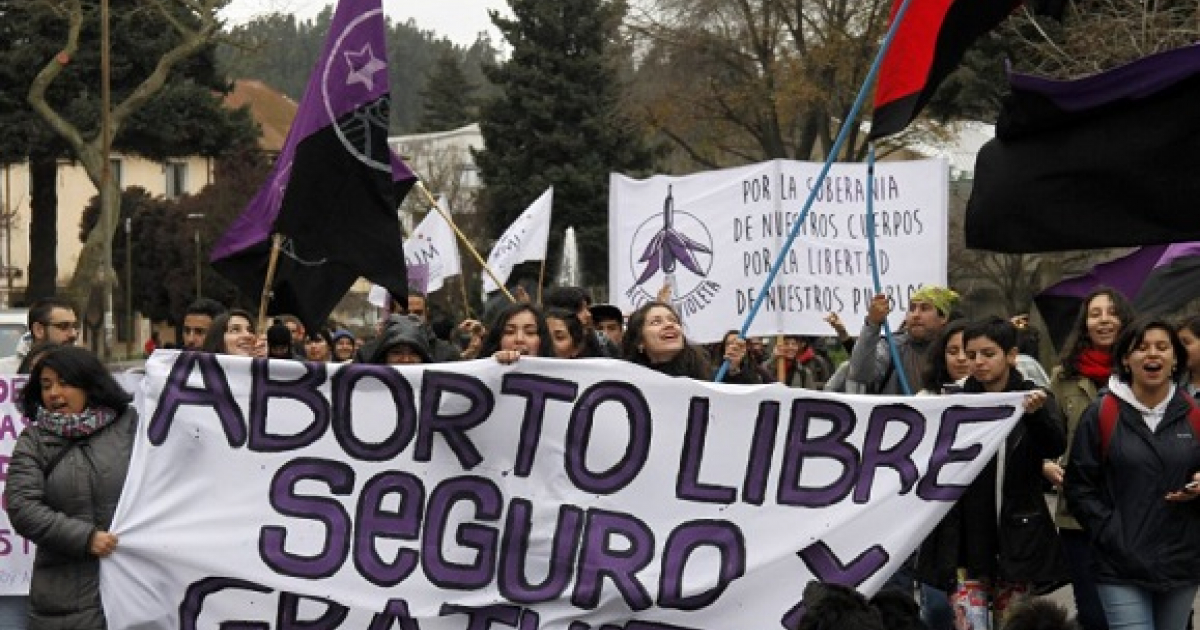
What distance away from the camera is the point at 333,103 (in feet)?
28.5

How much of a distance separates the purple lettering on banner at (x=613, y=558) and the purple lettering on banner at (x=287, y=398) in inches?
36.9

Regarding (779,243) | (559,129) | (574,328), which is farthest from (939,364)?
(559,129)

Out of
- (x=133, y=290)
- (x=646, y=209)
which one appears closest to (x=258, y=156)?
(x=133, y=290)

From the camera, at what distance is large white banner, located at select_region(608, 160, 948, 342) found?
11.3 m

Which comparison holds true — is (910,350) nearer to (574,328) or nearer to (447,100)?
(574,328)

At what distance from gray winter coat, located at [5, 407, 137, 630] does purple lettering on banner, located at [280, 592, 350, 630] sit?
0.58 metres

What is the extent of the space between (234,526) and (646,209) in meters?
6.24

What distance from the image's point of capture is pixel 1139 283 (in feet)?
32.1

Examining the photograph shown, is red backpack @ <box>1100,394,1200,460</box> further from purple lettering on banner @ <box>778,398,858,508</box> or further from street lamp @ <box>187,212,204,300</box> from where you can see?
street lamp @ <box>187,212,204,300</box>

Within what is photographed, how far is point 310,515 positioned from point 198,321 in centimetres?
254

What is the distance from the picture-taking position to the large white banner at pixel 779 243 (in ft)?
37.2

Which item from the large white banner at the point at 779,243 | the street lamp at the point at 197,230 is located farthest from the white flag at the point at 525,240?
Answer: the street lamp at the point at 197,230

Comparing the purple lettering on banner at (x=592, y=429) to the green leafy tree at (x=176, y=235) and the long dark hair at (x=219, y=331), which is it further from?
the green leafy tree at (x=176, y=235)

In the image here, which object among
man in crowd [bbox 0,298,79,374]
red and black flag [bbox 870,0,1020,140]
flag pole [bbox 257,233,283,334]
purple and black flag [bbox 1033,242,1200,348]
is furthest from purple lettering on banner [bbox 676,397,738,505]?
purple and black flag [bbox 1033,242,1200,348]
